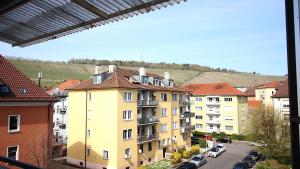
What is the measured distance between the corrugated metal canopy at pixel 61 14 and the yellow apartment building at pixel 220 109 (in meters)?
58.6

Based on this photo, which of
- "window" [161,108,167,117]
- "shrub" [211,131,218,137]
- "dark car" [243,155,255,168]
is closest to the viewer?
"dark car" [243,155,255,168]

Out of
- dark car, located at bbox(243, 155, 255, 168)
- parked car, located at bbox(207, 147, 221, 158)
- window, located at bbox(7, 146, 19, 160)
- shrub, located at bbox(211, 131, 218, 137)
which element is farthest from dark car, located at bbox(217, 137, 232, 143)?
window, located at bbox(7, 146, 19, 160)

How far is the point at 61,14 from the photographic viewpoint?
15.2 feet

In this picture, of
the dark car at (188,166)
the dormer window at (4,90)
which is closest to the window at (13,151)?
the dormer window at (4,90)

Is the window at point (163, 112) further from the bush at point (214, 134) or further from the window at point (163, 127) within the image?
the bush at point (214, 134)

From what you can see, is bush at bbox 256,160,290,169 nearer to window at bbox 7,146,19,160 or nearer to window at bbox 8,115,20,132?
window at bbox 7,146,19,160

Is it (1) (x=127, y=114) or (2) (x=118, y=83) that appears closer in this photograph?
(2) (x=118, y=83)

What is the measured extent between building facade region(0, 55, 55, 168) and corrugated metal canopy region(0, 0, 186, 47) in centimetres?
1477

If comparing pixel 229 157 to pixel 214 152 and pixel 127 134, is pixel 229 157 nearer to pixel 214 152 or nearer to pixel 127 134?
pixel 214 152

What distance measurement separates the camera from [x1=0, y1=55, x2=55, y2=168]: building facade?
19062mm

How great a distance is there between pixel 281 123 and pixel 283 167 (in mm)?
7628

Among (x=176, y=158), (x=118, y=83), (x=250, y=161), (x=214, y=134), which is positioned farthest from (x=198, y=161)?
(x=214, y=134)

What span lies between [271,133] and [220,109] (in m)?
27.2

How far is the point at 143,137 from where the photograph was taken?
120 feet
